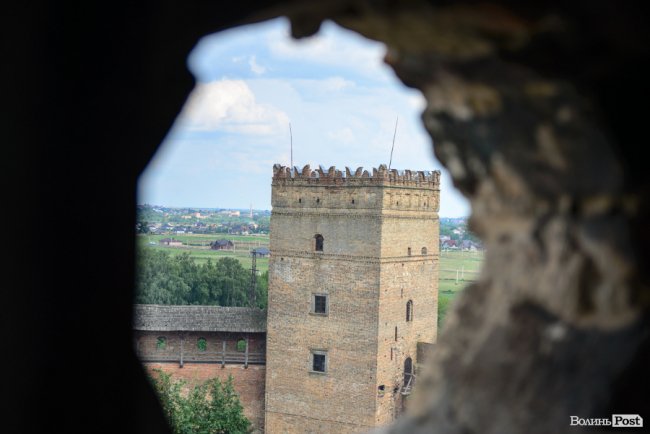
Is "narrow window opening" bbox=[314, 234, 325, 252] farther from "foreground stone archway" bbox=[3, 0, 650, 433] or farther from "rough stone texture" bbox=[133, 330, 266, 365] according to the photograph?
"foreground stone archway" bbox=[3, 0, 650, 433]

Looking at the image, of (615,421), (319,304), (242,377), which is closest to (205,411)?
(242,377)

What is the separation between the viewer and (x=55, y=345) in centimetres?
247

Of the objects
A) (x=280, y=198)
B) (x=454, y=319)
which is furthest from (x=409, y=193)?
(x=454, y=319)

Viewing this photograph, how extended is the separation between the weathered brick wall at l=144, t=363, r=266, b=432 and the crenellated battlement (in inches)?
220

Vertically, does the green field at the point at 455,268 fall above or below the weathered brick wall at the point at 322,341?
above

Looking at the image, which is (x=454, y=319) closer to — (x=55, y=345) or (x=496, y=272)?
(x=496, y=272)

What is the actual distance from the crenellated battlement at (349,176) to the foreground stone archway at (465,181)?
21670mm

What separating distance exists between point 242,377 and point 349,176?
6.72 metres

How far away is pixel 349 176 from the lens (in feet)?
80.8

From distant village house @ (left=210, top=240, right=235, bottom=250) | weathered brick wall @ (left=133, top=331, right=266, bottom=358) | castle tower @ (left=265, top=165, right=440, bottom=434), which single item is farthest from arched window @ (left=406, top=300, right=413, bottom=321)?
distant village house @ (left=210, top=240, right=235, bottom=250)

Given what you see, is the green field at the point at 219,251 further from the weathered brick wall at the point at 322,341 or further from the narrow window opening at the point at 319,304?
the narrow window opening at the point at 319,304

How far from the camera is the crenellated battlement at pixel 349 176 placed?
24.5 metres

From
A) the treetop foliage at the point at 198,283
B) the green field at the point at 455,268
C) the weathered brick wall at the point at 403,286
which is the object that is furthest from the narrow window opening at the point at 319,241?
the green field at the point at 455,268

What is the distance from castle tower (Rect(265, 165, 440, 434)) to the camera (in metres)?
24.3
